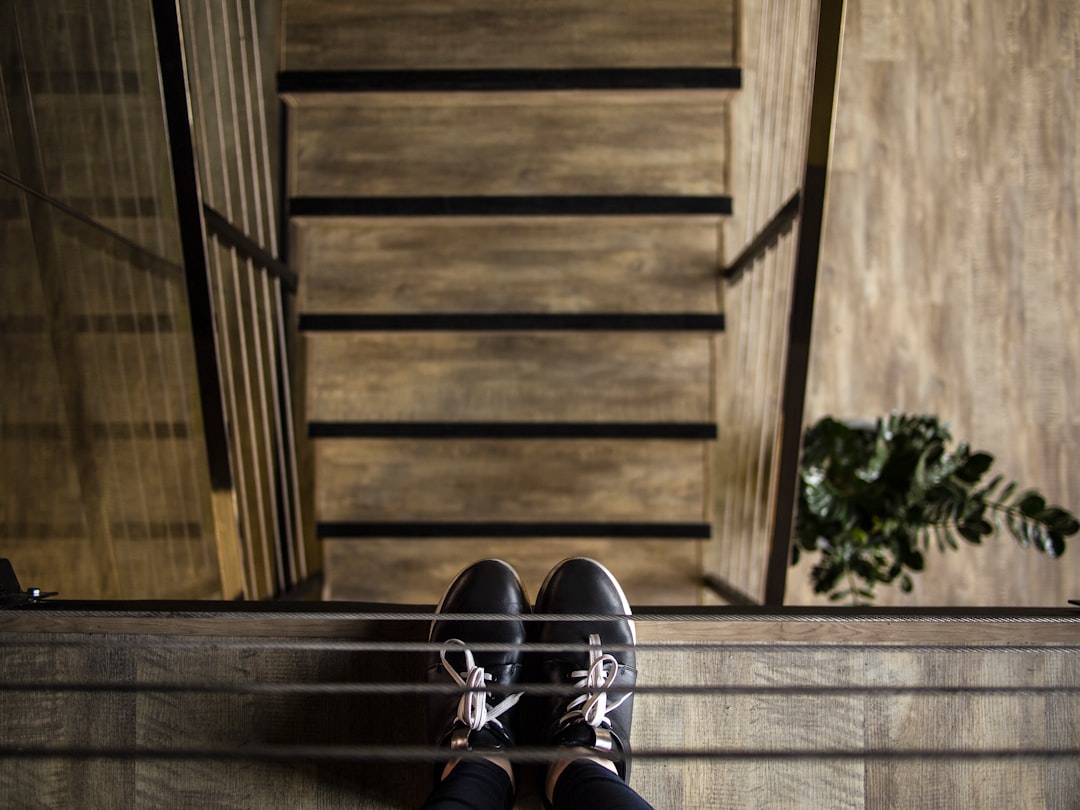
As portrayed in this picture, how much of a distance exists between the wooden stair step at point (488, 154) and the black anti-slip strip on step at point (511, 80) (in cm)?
10

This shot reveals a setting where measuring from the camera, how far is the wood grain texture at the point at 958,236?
287 cm

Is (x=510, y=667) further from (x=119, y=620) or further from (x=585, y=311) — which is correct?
(x=585, y=311)

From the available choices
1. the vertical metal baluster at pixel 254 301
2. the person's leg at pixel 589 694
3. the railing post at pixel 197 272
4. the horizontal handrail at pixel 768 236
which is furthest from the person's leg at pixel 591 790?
the vertical metal baluster at pixel 254 301

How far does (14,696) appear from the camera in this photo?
111cm

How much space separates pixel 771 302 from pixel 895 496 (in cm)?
76

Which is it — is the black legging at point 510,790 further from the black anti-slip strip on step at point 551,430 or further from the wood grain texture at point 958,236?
the wood grain texture at point 958,236

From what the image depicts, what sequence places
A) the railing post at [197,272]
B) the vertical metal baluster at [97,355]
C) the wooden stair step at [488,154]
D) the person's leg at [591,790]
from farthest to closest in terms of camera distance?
the wooden stair step at [488,154] < the vertical metal baluster at [97,355] < the railing post at [197,272] < the person's leg at [591,790]

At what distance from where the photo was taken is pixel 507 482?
219 cm

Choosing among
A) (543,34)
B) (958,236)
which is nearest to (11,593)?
(543,34)

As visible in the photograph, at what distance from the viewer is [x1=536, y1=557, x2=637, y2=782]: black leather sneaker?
108 centimetres

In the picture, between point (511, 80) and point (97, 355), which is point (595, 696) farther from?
point (511, 80)

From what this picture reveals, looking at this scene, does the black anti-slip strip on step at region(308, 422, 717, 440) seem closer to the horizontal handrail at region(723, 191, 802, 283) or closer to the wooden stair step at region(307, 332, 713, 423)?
the wooden stair step at region(307, 332, 713, 423)

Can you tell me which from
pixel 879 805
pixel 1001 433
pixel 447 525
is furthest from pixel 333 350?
pixel 1001 433

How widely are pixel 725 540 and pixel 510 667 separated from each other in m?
1.27
